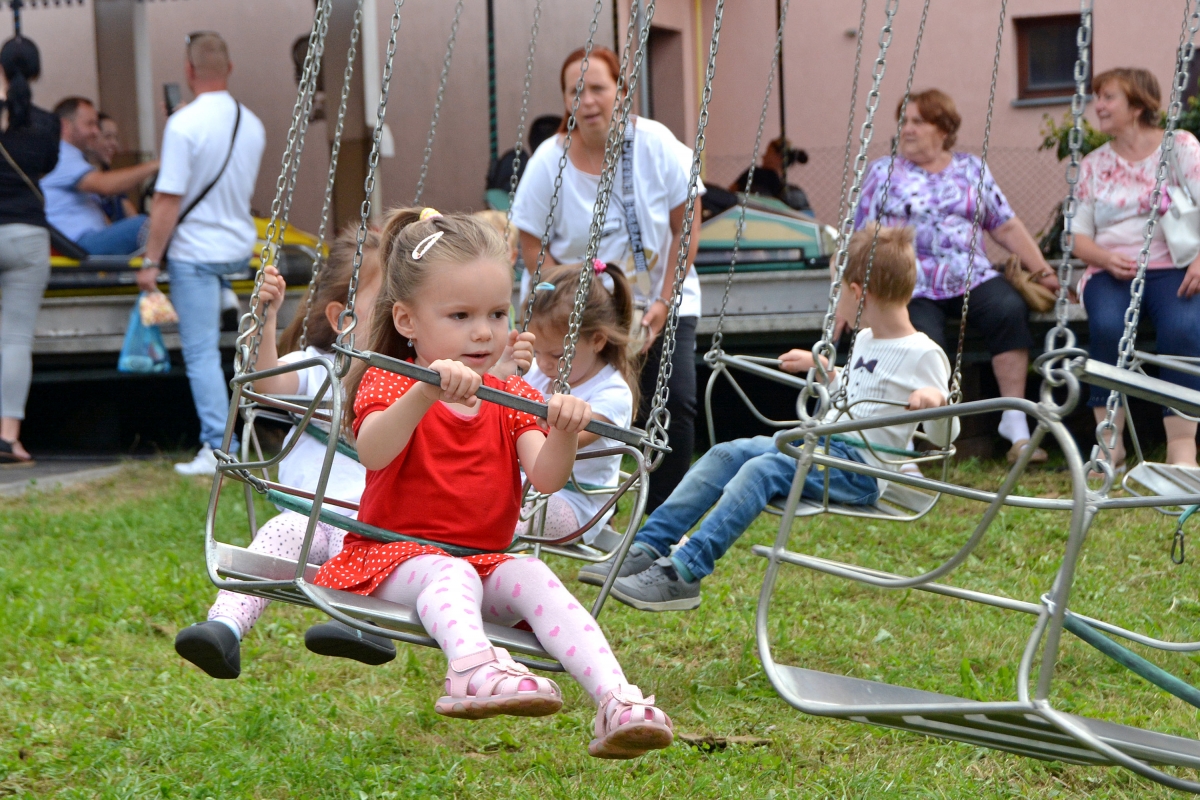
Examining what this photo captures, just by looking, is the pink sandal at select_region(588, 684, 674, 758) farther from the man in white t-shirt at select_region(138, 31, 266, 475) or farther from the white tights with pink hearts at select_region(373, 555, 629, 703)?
the man in white t-shirt at select_region(138, 31, 266, 475)

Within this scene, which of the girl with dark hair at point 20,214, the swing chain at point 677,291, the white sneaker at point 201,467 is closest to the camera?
the swing chain at point 677,291

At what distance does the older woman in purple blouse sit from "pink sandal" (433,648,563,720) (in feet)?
12.9

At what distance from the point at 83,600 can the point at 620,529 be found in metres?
1.83

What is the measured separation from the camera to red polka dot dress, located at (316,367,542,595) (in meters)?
2.54

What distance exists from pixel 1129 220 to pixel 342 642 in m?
4.01

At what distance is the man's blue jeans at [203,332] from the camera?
6480 millimetres

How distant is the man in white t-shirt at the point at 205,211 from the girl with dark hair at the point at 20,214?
0.60 meters

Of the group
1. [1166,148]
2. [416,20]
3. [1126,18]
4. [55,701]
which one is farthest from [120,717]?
[1126,18]

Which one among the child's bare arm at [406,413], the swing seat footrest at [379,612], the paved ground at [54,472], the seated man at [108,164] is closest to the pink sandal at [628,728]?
the swing seat footrest at [379,612]

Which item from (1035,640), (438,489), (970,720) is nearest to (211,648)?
(438,489)

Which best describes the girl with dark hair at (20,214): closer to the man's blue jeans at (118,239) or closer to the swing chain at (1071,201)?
the man's blue jeans at (118,239)

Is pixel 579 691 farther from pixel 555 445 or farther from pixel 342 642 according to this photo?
pixel 555 445

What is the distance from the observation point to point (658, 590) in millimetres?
3338

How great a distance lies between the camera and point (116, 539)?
5.34 m
